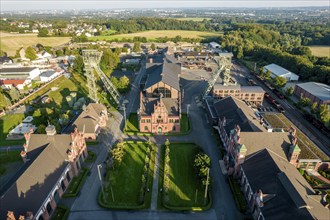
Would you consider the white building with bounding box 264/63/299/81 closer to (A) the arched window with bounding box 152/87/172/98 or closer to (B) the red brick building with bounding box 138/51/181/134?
(B) the red brick building with bounding box 138/51/181/134

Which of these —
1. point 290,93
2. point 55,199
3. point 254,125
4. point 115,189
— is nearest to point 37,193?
point 55,199

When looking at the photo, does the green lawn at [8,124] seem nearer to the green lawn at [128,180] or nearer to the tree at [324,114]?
the green lawn at [128,180]

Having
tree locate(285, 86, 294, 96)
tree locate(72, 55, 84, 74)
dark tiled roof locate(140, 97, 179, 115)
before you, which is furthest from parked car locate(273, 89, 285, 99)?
tree locate(72, 55, 84, 74)

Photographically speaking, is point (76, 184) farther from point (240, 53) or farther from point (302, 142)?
point (240, 53)

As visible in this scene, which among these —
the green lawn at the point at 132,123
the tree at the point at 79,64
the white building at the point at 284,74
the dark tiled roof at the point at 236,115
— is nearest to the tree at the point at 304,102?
the dark tiled roof at the point at 236,115

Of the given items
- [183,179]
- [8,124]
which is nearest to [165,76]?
[183,179]

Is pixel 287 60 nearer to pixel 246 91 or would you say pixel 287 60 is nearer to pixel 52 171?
pixel 246 91
